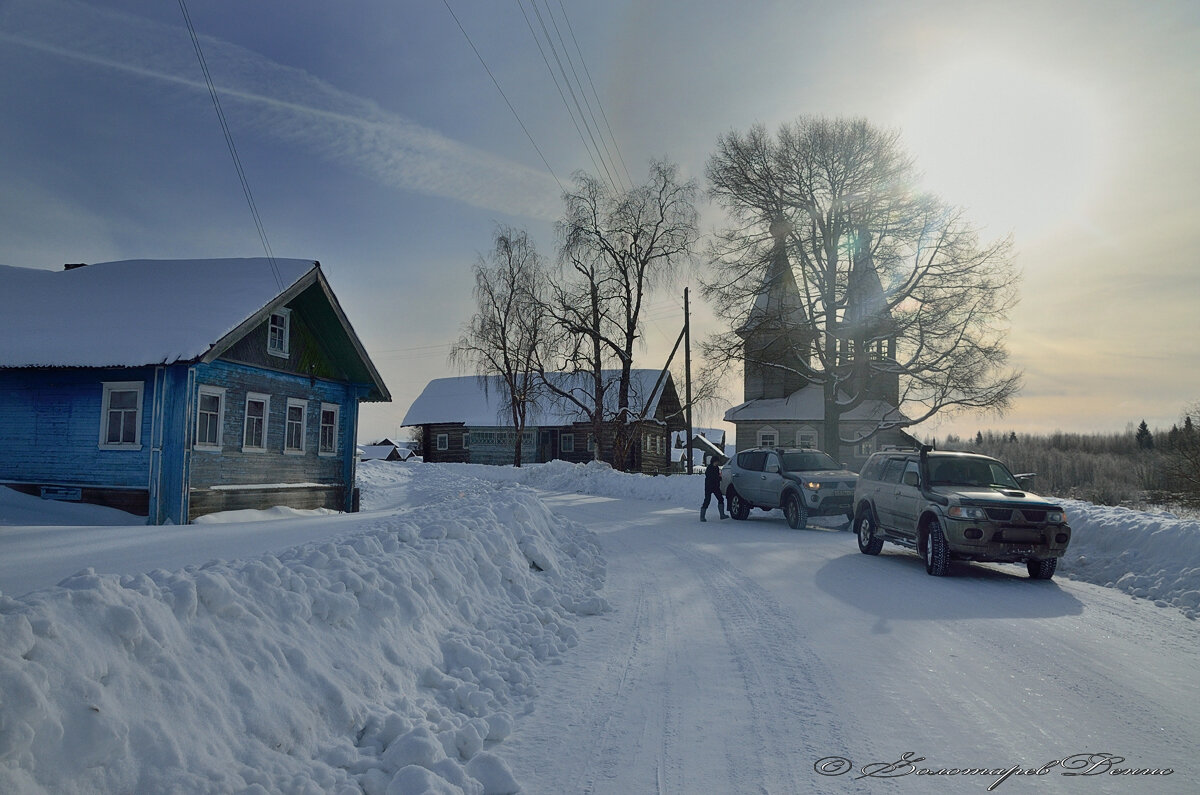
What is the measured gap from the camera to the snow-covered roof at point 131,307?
1641 cm

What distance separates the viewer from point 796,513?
18.0m

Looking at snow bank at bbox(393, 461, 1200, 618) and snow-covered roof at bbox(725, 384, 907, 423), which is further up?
snow-covered roof at bbox(725, 384, 907, 423)

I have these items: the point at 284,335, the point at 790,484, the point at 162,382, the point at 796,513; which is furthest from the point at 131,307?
the point at 796,513

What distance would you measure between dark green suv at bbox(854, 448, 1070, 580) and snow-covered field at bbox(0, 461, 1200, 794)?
0.81 metres

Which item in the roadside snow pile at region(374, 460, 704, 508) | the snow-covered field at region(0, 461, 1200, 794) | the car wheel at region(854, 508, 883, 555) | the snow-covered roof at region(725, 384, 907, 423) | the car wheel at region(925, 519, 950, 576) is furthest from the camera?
the snow-covered roof at region(725, 384, 907, 423)

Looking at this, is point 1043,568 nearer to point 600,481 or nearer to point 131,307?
point 131,307

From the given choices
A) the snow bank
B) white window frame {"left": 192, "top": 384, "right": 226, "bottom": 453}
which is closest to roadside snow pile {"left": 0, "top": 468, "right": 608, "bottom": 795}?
the snow bank

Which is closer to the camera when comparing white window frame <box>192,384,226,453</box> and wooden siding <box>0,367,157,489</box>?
wooden siding <box>0,367,157,489</box>

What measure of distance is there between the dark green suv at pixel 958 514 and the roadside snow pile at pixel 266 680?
22.2ft

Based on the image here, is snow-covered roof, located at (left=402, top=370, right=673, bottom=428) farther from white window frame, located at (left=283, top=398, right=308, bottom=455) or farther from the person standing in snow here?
the person standing in snow

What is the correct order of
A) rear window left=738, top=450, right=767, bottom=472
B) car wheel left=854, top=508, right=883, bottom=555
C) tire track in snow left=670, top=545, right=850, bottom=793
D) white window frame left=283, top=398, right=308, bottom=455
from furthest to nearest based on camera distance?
1. white window frame left=283, top=398, right=308, bottom=455
2. rear window left=738, top=450, right=767, bottom=472
3. car wheel left=854, top=508, right=883, bottom=555
4. tire track in snow left=670, top=545, right=850, bottom=793

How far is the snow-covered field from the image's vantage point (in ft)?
11.0

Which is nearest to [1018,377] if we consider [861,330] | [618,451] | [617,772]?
[861,330]

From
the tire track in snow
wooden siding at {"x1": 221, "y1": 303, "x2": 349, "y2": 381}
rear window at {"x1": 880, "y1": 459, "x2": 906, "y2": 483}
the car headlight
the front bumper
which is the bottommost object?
the tire track in snow
